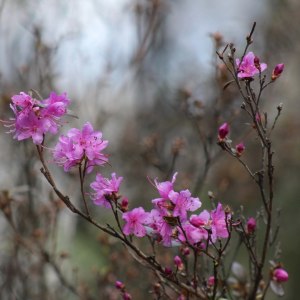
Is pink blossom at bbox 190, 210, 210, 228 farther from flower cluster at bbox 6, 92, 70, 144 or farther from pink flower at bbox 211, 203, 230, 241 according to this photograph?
flower cluster at bbox 6, 92, 70, 144

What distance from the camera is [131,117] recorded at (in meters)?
7.75

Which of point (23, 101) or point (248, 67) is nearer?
point (23, 101)

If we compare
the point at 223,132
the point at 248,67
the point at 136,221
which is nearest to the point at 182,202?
the point at 136,221

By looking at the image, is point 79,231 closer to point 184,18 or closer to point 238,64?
point 184,18

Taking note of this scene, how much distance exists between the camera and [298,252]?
7500 millimetres

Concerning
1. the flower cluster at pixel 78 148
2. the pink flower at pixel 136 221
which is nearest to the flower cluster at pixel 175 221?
the pink flower at pixel 136 221

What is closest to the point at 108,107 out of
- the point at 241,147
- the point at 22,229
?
the point at 22,229

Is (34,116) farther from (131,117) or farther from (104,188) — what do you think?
(131,117)

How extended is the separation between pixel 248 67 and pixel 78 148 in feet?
2.03

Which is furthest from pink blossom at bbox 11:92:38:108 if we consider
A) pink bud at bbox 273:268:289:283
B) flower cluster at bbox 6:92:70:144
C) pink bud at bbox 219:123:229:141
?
pink bud at bbox 273:268:289:283

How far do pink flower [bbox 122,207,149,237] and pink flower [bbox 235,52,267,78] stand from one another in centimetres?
55

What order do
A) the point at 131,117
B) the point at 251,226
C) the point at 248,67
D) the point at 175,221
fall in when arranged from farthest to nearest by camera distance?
the point at 131,117
the point at 251,226
the point at 248,67
the point at 175,221

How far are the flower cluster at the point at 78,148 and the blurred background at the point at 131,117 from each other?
3.21 ft

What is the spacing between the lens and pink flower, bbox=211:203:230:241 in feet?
5.40
